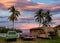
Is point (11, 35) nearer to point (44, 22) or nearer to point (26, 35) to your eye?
point (26, 35)

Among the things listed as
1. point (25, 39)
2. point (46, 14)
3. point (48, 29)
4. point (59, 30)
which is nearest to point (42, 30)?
point (48, 29)

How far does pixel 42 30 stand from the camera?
52.2 m

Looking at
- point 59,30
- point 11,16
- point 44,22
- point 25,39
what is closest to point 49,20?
point 44,22

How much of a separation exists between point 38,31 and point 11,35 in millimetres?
16359

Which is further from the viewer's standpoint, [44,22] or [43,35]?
[44,22]

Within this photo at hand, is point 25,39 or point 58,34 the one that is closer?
point 25,39

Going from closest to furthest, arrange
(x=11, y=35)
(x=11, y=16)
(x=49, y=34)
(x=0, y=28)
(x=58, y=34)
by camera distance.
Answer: (x=11, y=35) < (x=49, y=34) < (x=58, y=34) < (x=11, y=16) < (x=0, y=28)

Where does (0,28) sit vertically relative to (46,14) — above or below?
below

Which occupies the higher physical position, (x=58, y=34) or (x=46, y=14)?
(x=46, y=14)

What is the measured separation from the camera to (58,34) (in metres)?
53.7

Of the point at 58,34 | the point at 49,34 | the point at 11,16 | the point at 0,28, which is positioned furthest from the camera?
the point at 0,28

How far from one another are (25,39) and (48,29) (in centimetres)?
1216

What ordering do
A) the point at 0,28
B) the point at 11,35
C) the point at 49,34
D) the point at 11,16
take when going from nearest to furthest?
the point at 11,35 → the point at 49,34 → the point at 11,16 → the point at 0,28

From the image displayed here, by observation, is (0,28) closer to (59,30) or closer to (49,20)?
(49,20)
